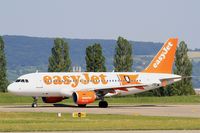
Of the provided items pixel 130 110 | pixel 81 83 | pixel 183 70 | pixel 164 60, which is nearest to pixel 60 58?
pixel 183 70

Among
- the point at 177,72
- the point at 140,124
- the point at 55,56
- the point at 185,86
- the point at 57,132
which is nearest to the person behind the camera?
the point at 57,132

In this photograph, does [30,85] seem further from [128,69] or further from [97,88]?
[128,69]

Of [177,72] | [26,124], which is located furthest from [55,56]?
[26,124]

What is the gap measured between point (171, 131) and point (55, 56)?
341 feet

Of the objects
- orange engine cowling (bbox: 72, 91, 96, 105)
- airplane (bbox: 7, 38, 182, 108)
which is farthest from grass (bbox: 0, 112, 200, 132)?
airplane (bbox: 7, 38, 182, 108)

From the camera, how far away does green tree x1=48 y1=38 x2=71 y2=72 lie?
139375 mm

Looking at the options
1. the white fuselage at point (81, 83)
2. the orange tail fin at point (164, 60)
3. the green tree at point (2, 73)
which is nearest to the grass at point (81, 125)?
the white fuselage at point (81, 83)

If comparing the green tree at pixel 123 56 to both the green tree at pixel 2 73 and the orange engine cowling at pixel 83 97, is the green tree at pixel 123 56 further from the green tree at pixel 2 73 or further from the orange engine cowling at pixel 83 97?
the orange engine cowling at pixel 83 97

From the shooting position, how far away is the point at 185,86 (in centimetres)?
12369

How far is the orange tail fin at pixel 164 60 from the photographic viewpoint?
3388 inches

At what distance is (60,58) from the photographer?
144 metres

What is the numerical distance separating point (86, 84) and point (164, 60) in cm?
1165

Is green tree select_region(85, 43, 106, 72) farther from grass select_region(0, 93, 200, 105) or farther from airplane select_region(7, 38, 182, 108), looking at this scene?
airplane select_region(7, 38, 182, 108)

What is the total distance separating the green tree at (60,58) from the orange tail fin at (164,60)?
172 ft
